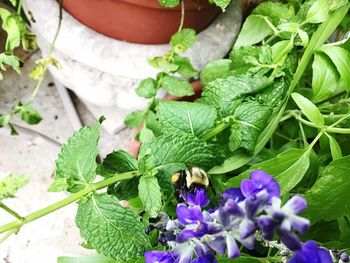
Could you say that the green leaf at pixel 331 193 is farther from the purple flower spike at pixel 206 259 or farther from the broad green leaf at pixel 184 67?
the broad green leaf at pixel 184 67

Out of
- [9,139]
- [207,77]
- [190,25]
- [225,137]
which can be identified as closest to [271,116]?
[225,137]

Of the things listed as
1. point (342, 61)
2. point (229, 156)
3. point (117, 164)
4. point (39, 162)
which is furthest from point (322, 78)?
point (39, 162)

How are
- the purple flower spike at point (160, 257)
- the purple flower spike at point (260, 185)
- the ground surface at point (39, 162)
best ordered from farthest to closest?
the ground surface at point (39, 162) < the purple flower spike at point (160, 257) < the purple flower spike at point (260, 185)

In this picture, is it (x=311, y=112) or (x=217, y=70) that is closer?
(x=311, y=112)

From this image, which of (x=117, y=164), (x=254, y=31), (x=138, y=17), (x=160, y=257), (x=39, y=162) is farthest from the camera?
(x=39, y=162)

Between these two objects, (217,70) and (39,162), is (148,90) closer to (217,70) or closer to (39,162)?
(217,70)

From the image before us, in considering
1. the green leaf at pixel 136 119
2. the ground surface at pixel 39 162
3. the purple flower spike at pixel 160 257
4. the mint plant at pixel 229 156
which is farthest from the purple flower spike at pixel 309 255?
the ground surface at pixel 39 162

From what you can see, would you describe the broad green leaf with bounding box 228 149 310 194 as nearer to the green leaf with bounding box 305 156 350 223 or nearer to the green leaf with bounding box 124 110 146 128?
the green leaf with bounding box 305 156 350 223

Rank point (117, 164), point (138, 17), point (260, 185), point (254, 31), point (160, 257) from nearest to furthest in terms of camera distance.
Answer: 1. point (260, 185)
2. point (160, 257)
3. point (117, 164)
4. point (254, 31)
5. point (138, 17)
